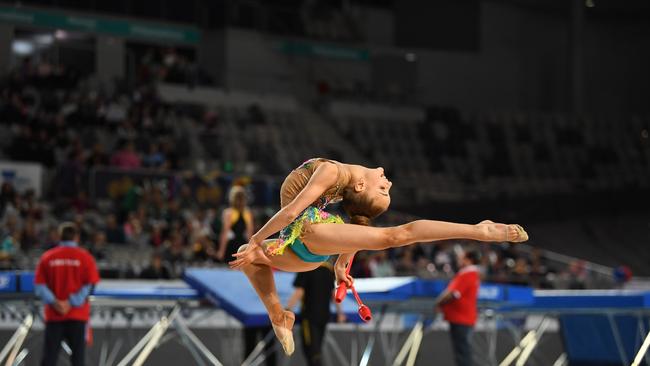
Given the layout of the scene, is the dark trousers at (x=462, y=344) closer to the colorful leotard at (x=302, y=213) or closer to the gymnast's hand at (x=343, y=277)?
the gymnast's hand at (x=343, y=277)

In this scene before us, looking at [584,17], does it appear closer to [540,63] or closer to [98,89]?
[540,63]

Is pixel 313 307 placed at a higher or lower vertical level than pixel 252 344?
higher

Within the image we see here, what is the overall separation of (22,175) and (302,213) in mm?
11529

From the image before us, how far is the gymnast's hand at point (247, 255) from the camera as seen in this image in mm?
6105

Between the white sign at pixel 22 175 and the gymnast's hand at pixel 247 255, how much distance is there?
11279 millimetres

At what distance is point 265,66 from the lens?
26.8m

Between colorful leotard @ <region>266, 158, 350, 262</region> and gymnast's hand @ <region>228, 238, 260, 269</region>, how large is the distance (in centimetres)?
18

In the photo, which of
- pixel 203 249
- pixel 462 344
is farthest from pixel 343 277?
pixel 203 249

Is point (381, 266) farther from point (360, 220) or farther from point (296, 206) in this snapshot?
point (296, 206)

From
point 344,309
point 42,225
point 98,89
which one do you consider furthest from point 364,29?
point 344,309

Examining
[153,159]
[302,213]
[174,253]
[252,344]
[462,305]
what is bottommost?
[252,344]

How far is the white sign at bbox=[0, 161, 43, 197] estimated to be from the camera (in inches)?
663

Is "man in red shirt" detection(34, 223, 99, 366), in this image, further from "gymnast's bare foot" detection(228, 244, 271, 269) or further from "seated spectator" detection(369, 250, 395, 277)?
"seated spectator" detection(369, 250, 395, 277)

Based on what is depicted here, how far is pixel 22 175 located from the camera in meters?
17.0
